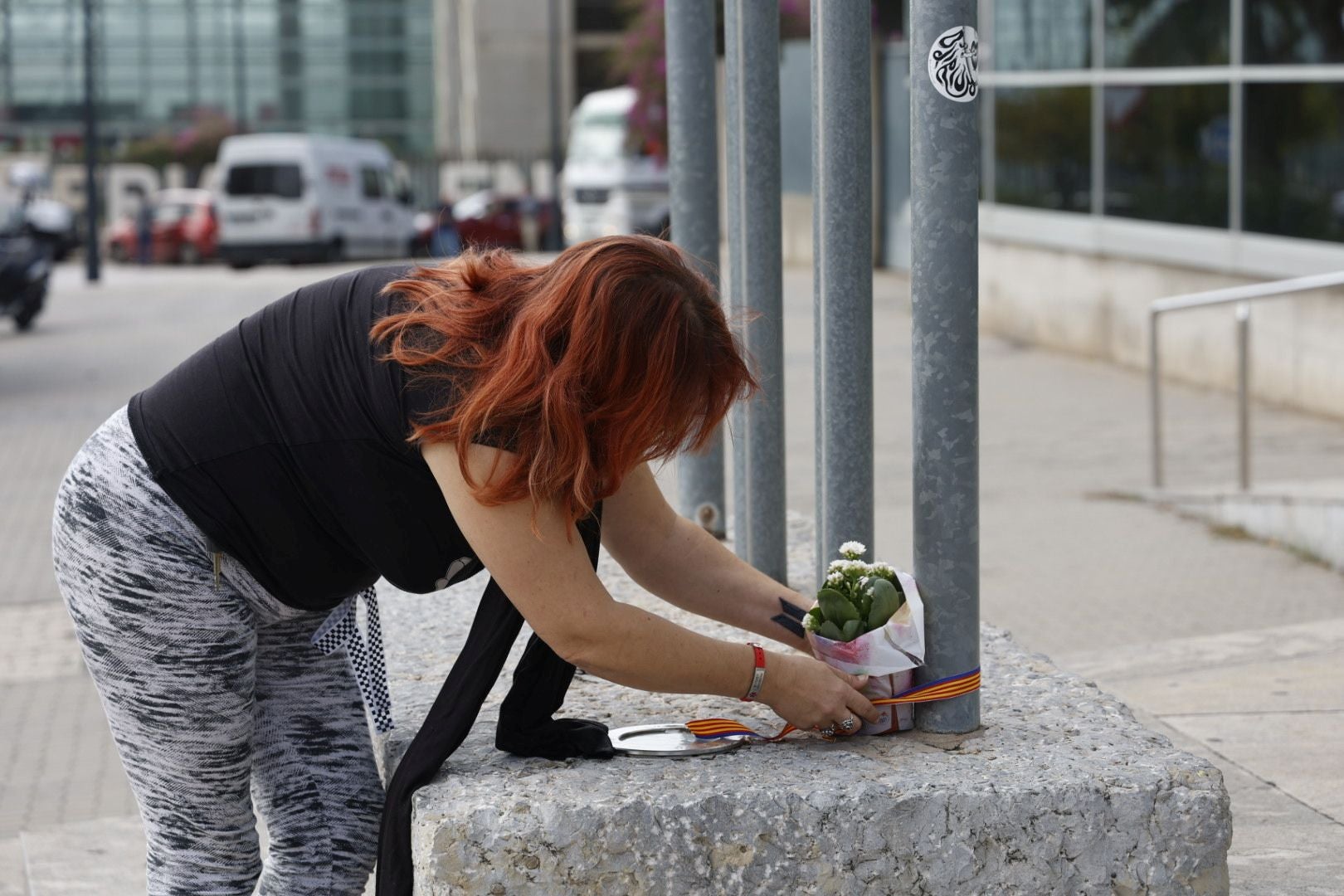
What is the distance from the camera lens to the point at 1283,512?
721 centimetres

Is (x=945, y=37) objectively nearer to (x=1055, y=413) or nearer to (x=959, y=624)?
(x=959, y=624)

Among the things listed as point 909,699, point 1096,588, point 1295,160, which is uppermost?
point 1295,160

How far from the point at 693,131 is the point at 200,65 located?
52672mm

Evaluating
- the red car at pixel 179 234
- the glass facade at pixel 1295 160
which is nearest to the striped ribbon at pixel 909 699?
the glass facade at pixel 1295 160

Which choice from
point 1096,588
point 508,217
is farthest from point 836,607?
point 508,217

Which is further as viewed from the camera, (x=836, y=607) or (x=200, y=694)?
(x=836, y=607)

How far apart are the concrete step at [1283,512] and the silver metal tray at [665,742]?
189 inches

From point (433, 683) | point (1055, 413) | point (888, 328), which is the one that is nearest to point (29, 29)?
point (888, 328)

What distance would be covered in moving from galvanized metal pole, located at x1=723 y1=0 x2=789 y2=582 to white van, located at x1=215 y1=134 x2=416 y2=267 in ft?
80.3

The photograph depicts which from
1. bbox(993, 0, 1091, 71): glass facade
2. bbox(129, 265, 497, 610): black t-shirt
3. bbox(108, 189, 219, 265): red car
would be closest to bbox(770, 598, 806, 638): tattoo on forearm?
bbox(129, 265, 497, 610): black t-shirt

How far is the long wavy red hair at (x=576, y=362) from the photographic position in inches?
85.8

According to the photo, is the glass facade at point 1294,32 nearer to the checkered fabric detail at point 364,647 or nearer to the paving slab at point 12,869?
the paving slab at point 12,869

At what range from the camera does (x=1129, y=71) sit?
12836mm

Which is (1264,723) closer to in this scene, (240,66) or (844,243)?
(844,243)
